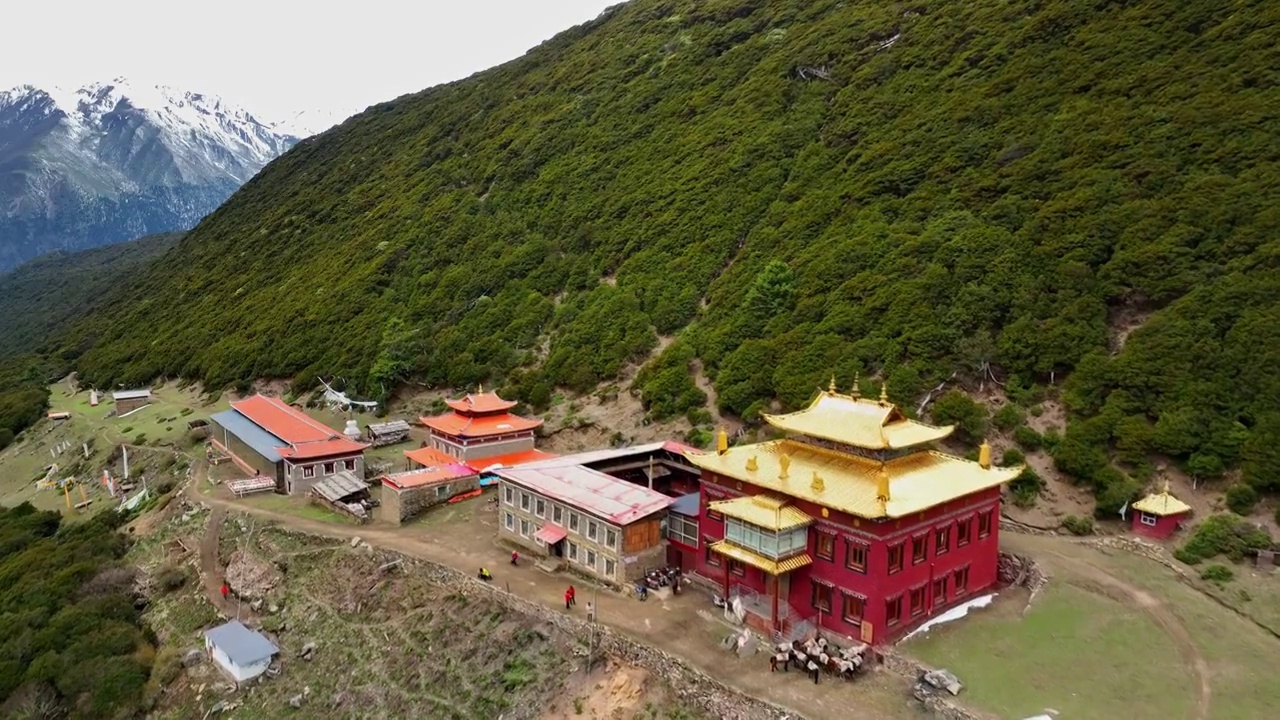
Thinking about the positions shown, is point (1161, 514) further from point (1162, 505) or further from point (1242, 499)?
point (1242, 499)

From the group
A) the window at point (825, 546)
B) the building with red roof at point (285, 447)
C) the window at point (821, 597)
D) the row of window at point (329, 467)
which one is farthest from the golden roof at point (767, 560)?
the row of window at point (329, 467)

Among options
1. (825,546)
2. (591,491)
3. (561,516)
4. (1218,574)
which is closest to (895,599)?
(825,546)

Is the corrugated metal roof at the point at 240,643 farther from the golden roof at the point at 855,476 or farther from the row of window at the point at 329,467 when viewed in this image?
the golden roof at the point at 855,476

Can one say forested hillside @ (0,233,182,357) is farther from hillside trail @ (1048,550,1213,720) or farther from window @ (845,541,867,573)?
hillside trail @ (1048,550,1213,720)

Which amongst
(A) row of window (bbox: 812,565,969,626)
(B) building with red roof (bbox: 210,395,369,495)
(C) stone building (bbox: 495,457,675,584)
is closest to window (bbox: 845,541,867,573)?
(A) row of window (bbox: 812,565,969,626)

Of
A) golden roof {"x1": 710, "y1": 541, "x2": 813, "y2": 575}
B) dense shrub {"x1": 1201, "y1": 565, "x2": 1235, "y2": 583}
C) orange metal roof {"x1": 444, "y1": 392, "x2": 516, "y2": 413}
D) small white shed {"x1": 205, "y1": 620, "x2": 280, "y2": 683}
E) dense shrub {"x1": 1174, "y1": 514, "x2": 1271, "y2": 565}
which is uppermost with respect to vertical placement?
orange metal roof {"x1": 444, "y1": 392, "x2": 516, "y2": 413}

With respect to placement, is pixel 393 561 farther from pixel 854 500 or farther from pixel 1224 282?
pixel 1224 282
